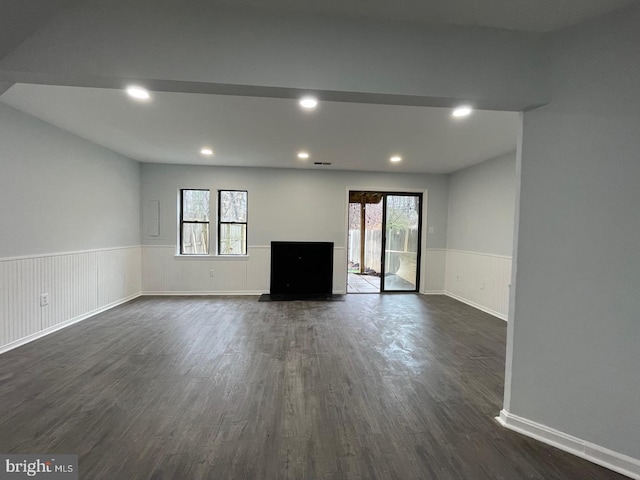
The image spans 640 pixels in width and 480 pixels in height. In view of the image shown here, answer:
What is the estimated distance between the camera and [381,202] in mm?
5941

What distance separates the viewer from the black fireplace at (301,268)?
5660mm

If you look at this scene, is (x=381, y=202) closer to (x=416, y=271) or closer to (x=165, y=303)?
(x=416, y=271)

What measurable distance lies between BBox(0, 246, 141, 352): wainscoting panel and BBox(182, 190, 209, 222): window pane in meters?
1.23

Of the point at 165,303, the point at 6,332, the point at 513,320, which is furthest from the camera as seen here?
the point at 165,303

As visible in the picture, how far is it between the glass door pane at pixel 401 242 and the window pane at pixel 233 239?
2.98 meters

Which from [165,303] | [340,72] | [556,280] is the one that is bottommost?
[165,303]

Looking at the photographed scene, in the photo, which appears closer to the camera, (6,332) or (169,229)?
(6,332)

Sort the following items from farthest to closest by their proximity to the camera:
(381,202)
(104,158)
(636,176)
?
(381,202) → (104,158) → (636,176)

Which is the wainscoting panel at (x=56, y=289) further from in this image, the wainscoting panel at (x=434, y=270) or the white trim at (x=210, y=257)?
the wainscoting panel at (x=434, y=270)

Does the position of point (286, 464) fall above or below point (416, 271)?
below

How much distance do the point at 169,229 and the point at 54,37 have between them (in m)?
4.31

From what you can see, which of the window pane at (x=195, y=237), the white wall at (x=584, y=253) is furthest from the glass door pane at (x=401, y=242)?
the white wall at (x=584, y=253)

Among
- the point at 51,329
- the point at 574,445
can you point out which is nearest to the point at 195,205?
the point at 51,329

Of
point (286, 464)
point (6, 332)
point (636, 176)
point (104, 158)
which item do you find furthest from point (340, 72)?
point (104, 158)
